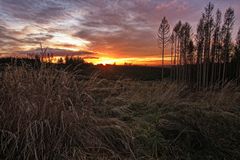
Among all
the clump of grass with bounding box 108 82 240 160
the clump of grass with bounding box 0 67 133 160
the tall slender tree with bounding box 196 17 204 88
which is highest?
the tall slender tree with bounding box 196 17 204 88

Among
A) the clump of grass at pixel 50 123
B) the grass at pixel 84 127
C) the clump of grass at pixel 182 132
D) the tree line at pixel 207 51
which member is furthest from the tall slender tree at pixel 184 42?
the clump of grass at pixel 50 123

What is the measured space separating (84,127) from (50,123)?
474 millimetres

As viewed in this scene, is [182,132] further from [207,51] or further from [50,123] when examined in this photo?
[207,51]

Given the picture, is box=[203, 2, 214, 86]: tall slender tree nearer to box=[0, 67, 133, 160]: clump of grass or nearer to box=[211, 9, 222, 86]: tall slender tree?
box=[211, 9, 222, 86]: tall slender tree

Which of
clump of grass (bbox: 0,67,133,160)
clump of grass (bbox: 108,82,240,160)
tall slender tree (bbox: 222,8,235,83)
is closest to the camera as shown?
clump of grass (bbox: 0,67,133,160)

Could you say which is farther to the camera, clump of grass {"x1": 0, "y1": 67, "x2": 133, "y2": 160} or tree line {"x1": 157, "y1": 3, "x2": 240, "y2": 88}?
tree line {"x1": 157, "y1": 3, "x2": 240, "y2": 88}

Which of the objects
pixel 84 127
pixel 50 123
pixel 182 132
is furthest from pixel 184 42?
pixel 50 123

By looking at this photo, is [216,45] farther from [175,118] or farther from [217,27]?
[175,118]

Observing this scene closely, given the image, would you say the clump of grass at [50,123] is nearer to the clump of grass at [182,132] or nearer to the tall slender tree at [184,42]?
the clump of grass at [182,132]

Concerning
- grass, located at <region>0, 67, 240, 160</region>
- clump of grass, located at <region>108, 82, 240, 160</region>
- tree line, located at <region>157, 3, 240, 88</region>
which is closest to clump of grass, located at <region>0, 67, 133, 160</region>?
grass, located at <region>0, 67, 240, 160</region>

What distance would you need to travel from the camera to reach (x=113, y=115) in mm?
4254

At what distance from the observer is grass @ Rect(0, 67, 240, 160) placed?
2.63 m

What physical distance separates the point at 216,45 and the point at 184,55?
222 inches

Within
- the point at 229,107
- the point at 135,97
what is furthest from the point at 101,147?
the point at 229,107
